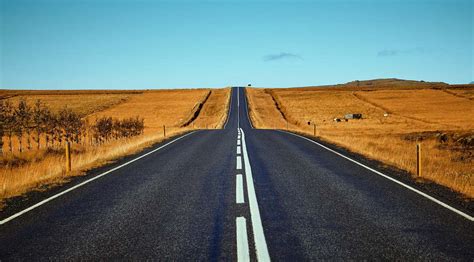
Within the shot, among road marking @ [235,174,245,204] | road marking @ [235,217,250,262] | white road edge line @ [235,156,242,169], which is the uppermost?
white road edge line @ [235,156,242,169]

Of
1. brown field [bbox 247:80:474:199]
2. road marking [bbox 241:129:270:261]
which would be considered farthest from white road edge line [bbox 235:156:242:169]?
brown field [bbox 247:80:474:199]

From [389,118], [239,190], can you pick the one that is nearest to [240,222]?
[239,190]

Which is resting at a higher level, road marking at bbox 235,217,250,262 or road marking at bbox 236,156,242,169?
road marking at bbox 236,156,242,169

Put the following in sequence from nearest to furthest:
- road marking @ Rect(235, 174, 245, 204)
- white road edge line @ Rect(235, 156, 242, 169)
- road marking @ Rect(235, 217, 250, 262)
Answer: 1. road marking @ Rect(235, 217, 250, 262)
2. road marking @ Rect(235, 174, 245, 204)
3. white road edge line @ Rect(235, 156, 242, 169)

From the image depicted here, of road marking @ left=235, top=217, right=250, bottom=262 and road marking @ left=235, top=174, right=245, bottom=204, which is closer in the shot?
road marking @ left=235, top=217, right=250, bottom=262

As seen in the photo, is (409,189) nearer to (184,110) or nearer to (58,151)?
(58,151)

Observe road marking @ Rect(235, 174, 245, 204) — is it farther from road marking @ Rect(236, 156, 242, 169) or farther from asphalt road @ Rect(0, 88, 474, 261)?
road marking @ Rect(236, 156, 242, 169)

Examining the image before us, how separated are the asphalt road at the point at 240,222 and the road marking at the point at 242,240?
0.05 feet

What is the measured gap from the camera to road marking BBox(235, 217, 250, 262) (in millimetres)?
4652

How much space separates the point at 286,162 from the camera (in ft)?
42.7

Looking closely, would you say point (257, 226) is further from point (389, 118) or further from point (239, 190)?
point (389, 118)

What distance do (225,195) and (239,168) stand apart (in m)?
3.68

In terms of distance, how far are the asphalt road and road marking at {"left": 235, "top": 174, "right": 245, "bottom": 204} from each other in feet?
0.07

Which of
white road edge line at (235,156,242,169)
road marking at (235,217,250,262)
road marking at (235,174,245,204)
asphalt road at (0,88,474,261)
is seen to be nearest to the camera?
road marking at (235,217,250,262)
